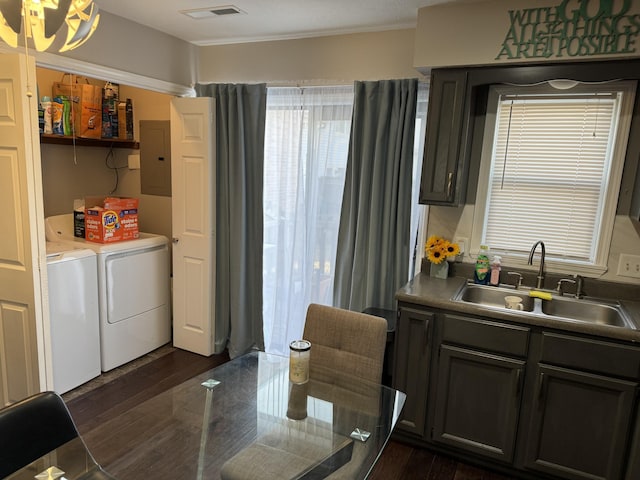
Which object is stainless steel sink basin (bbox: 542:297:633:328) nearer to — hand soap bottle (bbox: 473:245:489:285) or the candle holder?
hand soap bottle (bbox: 473:245:489:285)

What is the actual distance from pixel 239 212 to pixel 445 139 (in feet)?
5.46

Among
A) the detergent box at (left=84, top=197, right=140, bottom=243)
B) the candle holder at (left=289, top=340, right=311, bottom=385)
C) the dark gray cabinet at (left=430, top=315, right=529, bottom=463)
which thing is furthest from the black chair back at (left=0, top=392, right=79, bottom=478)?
the detergent box at (left=84, top=197, right=140, bottom=243)

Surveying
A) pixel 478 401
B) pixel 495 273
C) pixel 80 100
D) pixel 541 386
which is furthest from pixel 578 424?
pixel 80 100

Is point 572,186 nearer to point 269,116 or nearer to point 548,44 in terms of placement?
point 548,44

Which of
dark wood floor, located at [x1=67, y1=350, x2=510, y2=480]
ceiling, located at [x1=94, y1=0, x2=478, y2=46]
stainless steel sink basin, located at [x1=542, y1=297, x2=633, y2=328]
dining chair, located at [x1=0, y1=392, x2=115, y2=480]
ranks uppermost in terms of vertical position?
ceiling, located at [x1=94, y1=0, x2=478, y2=46]

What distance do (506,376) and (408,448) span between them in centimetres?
74

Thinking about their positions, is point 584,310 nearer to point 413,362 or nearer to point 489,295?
point 489,295

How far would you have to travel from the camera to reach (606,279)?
8.11ft

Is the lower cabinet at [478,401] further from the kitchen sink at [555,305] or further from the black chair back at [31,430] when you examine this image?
the black chair back at [31,430]

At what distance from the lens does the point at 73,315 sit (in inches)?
113

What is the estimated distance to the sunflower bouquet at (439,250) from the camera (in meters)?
2.66

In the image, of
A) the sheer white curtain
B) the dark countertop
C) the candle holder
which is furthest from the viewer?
the sheer white curtain

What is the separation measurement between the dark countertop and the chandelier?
1.82 meters

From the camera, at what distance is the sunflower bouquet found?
2.66 meters
